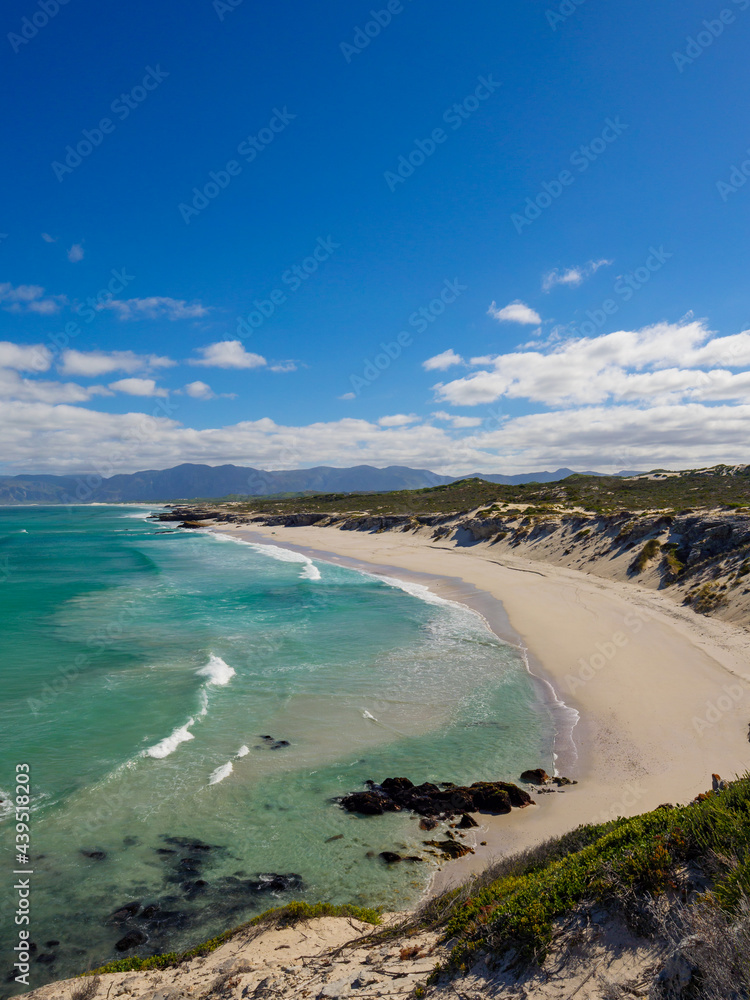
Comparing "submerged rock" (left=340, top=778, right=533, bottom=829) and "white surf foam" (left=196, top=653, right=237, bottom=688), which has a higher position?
"submerged rock" (left=340, top=778, right=533, bottom=829)

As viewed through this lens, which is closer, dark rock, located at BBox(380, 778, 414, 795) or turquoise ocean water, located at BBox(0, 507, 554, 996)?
turquoise ocean water, located at BBox(0, 507, 554, 996)

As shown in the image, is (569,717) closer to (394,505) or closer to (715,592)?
(715,592)

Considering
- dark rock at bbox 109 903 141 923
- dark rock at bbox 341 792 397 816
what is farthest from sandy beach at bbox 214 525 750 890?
dark rock at bbox 109 903 141 923

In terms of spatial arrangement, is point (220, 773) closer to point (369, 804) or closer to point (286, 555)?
point (369, 804)

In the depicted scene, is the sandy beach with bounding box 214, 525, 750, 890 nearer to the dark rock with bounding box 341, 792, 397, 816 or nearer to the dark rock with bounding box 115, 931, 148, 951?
the dark rock with bounding box 341, 792, 397, 816

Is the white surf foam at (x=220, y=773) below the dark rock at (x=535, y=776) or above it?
below

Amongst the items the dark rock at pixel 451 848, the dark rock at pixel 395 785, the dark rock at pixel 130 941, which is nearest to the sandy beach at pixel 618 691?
the dark rock at pixel 451 848

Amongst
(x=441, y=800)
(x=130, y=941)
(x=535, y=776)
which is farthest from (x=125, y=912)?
(x=535, y=776)

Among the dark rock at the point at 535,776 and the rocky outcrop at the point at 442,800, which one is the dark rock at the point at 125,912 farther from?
the dark rock at the point at 535,776
